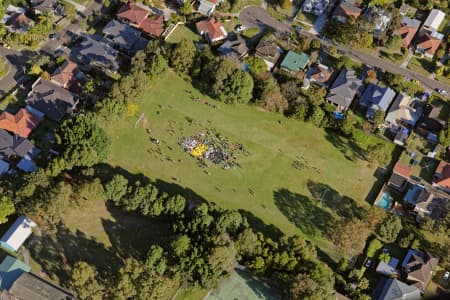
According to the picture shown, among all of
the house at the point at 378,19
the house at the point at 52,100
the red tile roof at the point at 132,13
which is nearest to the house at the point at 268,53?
the house at the point at 378,19

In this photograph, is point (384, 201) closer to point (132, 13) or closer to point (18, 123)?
point (132, 13)

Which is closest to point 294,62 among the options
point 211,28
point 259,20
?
point 259,20

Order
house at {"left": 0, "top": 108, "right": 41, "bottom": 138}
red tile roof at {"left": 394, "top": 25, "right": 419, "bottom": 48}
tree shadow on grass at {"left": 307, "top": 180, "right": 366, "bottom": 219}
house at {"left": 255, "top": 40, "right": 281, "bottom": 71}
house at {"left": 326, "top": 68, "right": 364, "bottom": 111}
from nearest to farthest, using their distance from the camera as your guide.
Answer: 1. tree shadow on grass at {"left": 307, "top": 180, "right": 366, "bottom": 219}
2. house at {"left": 0, "top": 108, "right": 41, "bottom": 138}
3. house at {"left": 326, "top": 68, "right": 364, "bottom": 111}
4. house at {"left": 255, "top": 40, "right": 281, "bottom": 71}
5. red tile roof at {"left": 394, "top": 25, "right": 419, "bottom": 48}

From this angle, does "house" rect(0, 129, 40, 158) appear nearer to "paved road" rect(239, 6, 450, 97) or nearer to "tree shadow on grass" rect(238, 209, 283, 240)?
"tree shadow on grass" rect(238, 209, 283, 240)

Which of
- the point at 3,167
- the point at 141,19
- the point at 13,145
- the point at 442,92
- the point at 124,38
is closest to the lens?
the point at 3,167

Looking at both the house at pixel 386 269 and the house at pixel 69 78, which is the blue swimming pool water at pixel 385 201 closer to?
the house at pixel 386 269

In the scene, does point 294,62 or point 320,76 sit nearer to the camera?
point 320,76

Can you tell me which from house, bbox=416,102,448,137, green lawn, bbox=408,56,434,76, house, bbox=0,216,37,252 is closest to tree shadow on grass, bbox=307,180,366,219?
house, bbox=416,102,448,137
